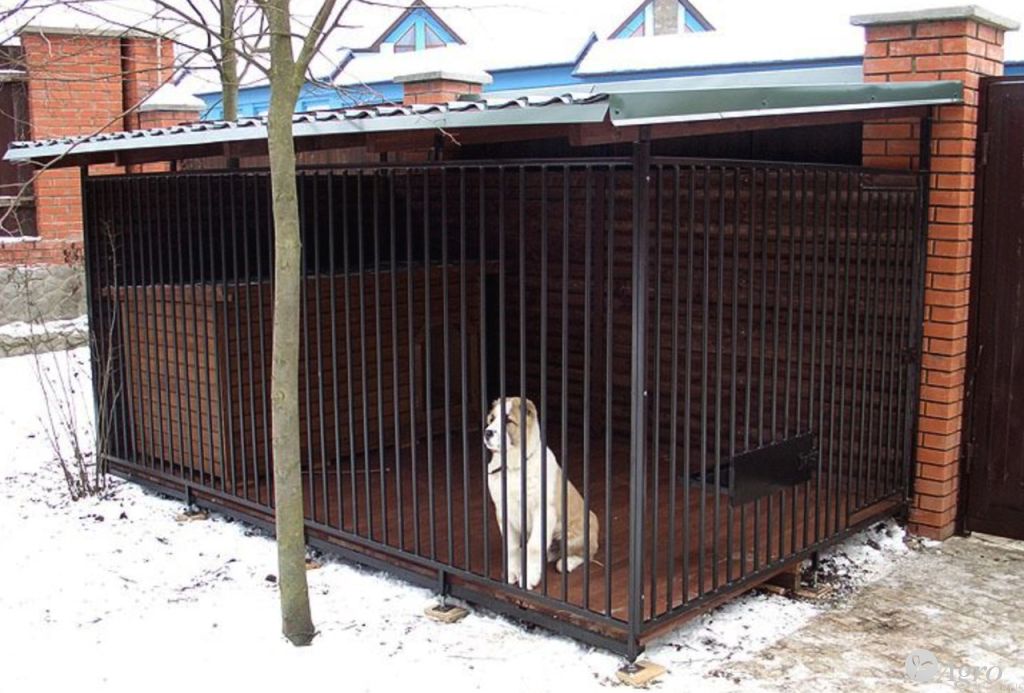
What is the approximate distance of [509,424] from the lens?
4738 millimetres

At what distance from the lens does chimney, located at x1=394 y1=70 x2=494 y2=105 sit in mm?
9312

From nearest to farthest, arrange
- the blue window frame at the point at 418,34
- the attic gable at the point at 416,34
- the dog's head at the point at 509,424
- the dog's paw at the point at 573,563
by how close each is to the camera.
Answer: the dog's head at the point at 509,424 → the dog's paw at the point at 573,563 → the attic gable at the point at 416,34 → the blue window frame at the point at 418,34

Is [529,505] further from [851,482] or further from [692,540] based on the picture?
[851,482]

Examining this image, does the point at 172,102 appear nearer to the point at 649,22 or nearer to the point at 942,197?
the point at 942,197

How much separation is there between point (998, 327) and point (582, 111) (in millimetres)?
3401

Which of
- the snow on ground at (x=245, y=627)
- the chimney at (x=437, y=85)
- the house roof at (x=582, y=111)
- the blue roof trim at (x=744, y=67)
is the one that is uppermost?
the blue roof trim at (x=744, y=67)

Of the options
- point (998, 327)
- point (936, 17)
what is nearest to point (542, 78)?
point (936, 17)

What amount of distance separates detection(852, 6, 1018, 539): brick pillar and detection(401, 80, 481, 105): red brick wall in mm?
4381

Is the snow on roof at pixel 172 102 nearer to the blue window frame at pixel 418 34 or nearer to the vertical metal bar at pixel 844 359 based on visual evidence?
the vertical metal bar at pixel 844 359

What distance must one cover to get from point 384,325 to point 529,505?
8.58ft

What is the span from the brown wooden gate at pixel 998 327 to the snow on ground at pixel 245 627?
583 millimetres

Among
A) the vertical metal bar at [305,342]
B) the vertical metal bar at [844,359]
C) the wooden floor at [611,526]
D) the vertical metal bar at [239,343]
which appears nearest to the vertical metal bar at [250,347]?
the vertical metal bar at [239,343]

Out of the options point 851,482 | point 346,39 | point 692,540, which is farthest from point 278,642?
point 346,39

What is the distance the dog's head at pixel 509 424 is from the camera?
4.67 m
